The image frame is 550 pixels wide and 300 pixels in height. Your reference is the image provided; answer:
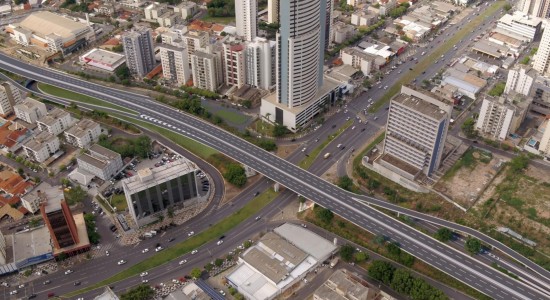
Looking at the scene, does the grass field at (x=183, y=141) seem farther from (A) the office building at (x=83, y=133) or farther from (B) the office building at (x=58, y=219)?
(B) the office building at (x=58, y=219)

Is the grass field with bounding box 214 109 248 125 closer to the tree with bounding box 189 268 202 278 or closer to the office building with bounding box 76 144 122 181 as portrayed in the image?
the office building with bounding box 76 144 122 181

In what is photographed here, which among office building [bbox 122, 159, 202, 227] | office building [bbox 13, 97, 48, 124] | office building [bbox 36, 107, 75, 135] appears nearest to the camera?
office building [bbox 122, 159, 202, 227]

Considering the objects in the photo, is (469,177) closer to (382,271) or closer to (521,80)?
(521,80)

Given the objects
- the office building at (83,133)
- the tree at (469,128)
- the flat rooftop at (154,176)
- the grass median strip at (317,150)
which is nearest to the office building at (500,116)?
the tree at (469,128)

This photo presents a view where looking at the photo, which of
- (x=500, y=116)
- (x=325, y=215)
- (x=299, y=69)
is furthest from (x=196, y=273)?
(x=500, y=116)

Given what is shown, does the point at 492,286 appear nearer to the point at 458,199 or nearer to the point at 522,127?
the point at 458,199

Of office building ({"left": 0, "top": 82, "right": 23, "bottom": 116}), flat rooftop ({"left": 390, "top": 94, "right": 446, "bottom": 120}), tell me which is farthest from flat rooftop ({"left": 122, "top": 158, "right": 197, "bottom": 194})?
office building ({"left": 0, "top": 82, "right": 23, "bottom": 116})
